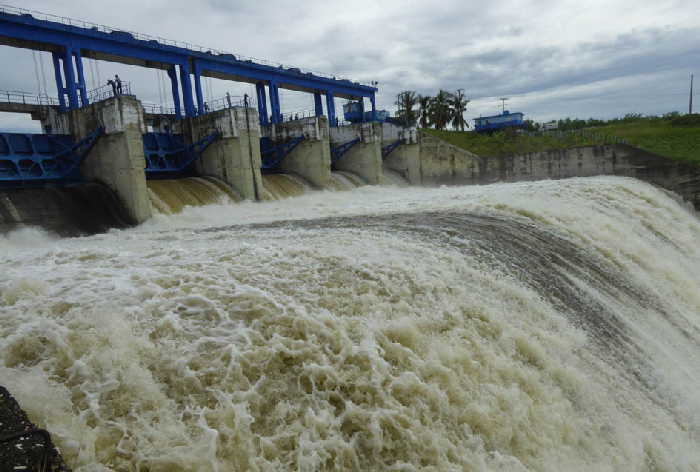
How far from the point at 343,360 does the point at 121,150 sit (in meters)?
11.9

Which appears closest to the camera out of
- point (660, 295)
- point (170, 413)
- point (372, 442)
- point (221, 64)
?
point (170, 413)

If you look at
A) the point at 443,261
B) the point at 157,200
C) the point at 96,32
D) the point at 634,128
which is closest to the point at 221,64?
the point at 96,32

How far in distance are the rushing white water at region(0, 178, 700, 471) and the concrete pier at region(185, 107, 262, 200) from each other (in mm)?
10096

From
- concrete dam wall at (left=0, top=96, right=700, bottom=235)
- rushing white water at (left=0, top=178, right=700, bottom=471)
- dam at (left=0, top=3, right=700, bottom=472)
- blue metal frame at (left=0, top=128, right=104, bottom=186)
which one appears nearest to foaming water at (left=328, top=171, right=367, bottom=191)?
concrete dam wall at (left=0, top=96, right=700, bottom=235)

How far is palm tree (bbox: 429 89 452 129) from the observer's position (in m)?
44.0

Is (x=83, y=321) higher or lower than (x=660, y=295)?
higher

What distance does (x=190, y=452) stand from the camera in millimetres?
2943

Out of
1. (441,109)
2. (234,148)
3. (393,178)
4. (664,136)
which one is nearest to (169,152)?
(234,148)

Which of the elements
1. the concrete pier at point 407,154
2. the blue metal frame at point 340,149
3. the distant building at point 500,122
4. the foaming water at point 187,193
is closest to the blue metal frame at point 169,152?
the foaming water at point 187,193

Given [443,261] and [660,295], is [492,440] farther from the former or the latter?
[660,295]

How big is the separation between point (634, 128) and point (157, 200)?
3273 cm

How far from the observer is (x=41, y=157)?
13.5 meters

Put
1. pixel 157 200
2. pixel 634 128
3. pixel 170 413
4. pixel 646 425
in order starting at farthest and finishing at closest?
pixel 634 128, pixel 157 200, pixel 646 425, pixel 170 413

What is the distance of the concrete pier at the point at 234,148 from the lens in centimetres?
1703
